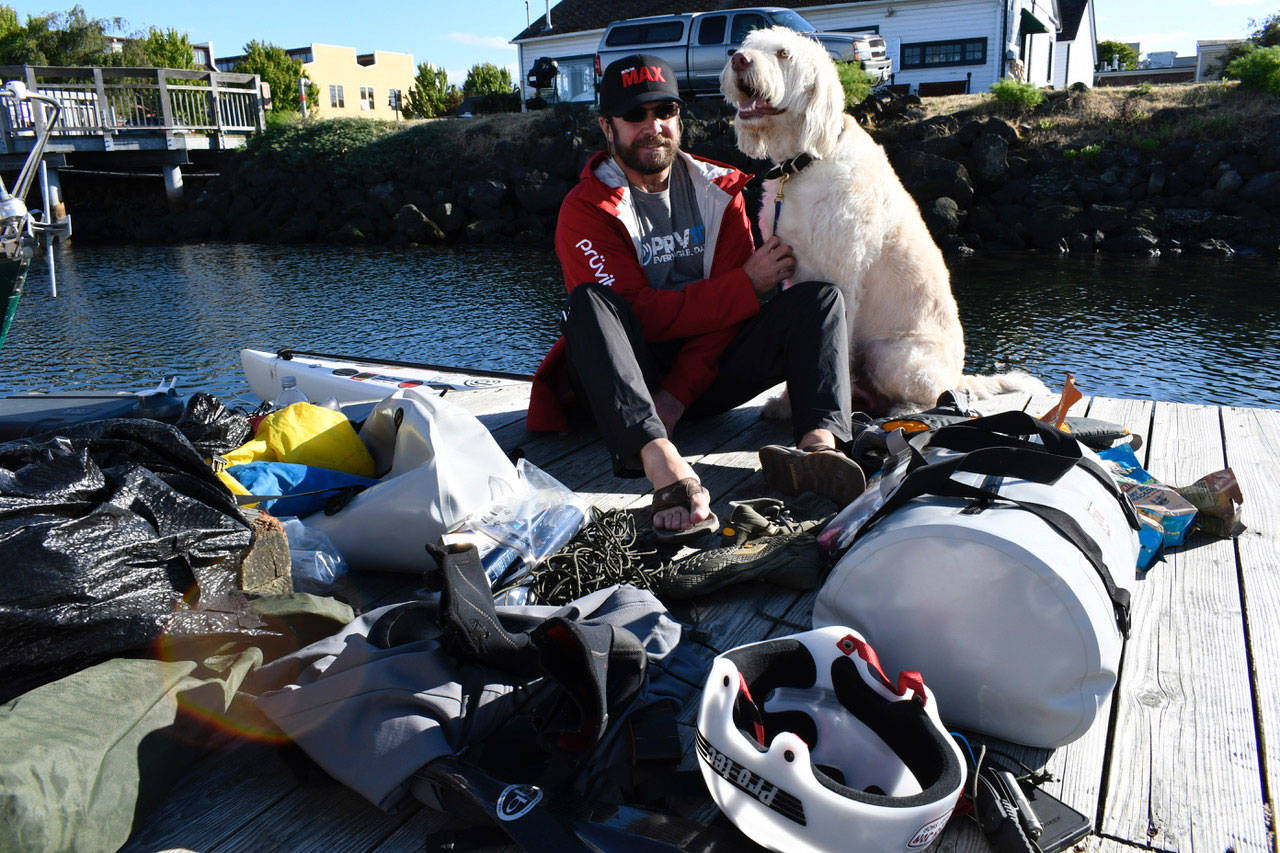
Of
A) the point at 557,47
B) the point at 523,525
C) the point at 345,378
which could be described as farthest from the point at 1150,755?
the point at 557,47

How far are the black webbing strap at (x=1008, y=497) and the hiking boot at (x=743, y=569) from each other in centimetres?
36

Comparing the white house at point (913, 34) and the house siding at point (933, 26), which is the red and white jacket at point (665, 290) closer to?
the white house at point (913, 34)

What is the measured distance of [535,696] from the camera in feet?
4.89

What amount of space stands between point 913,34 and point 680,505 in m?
26.9

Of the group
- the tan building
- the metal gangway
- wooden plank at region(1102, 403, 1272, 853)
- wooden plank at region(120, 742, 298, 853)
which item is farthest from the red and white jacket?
the tan building

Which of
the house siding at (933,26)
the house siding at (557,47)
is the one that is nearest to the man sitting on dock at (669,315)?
the house siding at (933,26)

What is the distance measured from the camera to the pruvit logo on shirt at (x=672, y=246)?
10.2 feet

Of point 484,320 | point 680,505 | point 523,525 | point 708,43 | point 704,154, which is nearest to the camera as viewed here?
point 523,525

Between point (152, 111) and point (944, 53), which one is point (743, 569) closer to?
point (944, 53)

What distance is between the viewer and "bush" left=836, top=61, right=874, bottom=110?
17.7 meters

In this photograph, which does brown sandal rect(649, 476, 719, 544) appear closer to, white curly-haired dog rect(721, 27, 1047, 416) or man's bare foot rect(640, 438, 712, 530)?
man's bare foot rect(640, 438, 712, 530)

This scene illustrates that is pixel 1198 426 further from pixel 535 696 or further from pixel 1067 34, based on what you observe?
pixel 1067 34

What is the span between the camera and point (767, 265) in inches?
119

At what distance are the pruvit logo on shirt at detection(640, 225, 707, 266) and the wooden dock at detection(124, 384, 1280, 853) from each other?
4.87 ft
